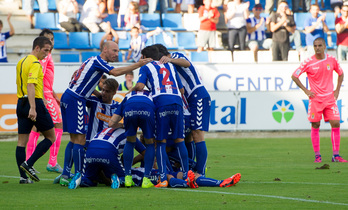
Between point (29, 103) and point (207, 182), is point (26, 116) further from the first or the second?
point (207, 182)

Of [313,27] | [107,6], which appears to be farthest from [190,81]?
[107,6]

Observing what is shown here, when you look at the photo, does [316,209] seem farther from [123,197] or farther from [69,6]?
[69,6]

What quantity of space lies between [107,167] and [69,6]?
1458cm

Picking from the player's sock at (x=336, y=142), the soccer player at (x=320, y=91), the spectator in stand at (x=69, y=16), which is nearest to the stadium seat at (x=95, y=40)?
the spectator in stand at (x=69, y=16)

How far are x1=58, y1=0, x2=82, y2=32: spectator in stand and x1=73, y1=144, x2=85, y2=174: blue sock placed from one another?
13.9 meters

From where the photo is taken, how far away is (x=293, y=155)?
1365 cm

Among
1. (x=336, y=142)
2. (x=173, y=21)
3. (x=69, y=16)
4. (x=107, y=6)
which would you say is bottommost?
(x=336, y=142)

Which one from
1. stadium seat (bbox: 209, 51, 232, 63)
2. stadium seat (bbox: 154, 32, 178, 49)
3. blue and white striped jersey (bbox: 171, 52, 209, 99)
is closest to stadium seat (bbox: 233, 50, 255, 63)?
stadium seat (bbox: 209, 51, 232, 63)

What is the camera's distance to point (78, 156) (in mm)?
8852

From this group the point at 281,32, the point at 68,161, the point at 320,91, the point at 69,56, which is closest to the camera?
the point at 68,161

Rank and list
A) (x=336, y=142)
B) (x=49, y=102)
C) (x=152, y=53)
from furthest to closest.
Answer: (x=336, y=142) < (x=49, y=102) < (x=152, y=53)

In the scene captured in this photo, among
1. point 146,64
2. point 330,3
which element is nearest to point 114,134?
point 146,64

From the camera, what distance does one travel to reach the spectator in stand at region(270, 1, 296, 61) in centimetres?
2142

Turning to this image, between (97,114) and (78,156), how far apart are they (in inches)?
33.6
